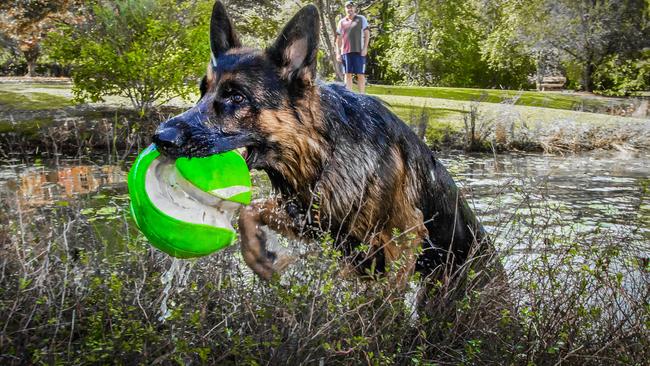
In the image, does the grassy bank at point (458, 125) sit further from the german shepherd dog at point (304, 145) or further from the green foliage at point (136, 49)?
the german shepherd dog at point (304, 145)

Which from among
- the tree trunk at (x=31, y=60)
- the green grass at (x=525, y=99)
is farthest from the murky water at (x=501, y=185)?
the tree trunk at (x=31, y=60)

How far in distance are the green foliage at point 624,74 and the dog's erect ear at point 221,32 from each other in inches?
1235

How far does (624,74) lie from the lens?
33438 millimetres

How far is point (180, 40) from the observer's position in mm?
14562

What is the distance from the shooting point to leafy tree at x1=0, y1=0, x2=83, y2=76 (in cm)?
2030

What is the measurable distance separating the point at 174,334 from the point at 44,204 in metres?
5.33

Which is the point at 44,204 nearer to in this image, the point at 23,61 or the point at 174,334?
the point at 174,334

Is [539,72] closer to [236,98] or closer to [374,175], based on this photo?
[374,175]

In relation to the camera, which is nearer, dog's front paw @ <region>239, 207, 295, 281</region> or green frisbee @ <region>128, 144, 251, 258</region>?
green frisbee @ <region>128, 144, 251, 258</region>

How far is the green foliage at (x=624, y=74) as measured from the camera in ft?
107

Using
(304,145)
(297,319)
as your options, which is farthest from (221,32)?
(297,319)

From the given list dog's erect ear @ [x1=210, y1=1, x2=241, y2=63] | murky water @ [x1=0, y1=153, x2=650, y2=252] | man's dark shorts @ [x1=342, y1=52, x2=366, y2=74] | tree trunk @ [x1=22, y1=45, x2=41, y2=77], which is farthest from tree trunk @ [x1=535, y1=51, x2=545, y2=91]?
dog's erect ear @ [x1=210, y1=1, x2=241, y2=63]

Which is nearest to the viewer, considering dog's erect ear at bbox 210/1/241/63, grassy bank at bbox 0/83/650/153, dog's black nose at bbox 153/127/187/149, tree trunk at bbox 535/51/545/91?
dog's black nose at bbox 153/127/187/149

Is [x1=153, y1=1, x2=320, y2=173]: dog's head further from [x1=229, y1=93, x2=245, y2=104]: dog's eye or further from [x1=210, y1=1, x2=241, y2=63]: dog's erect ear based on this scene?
[x1=210, y1=1, x2=241, y2=63]: dog's erect ear
